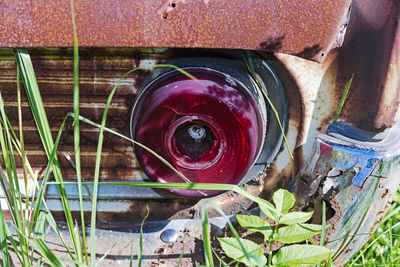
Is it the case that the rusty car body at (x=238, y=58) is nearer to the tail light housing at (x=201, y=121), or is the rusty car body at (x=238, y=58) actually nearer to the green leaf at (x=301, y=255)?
the tail light housing at (x=201, y=121)

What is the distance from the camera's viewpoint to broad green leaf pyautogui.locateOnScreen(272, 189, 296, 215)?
4.24 ft

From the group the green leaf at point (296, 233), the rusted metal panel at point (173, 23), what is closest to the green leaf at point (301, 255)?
the green leaf at point (296, 233)

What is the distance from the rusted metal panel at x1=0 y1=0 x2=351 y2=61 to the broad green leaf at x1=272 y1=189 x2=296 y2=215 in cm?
41

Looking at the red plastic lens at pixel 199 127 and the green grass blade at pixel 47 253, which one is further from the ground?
the red plastic lens at pixel 199 127

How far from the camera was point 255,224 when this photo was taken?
4.36 ft

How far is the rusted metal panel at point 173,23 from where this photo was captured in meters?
1.17

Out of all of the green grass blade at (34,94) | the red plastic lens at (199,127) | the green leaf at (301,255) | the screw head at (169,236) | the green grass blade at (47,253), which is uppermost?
the green grass blade at (34,94)

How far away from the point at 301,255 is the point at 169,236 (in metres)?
0.48

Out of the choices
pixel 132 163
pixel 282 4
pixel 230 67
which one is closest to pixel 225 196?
pixel 132 163

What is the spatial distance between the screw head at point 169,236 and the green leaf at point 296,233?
1.32 ft

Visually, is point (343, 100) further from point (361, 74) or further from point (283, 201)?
point (283, 201)

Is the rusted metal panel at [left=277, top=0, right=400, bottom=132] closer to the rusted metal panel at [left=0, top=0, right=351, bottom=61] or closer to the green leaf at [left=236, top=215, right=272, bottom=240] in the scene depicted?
the rusted metal panel at [left=0, top=0, right=351, bottom=61]

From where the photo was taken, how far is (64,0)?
3.82ft

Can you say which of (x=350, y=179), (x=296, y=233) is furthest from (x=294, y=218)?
(x=350, y=179)
